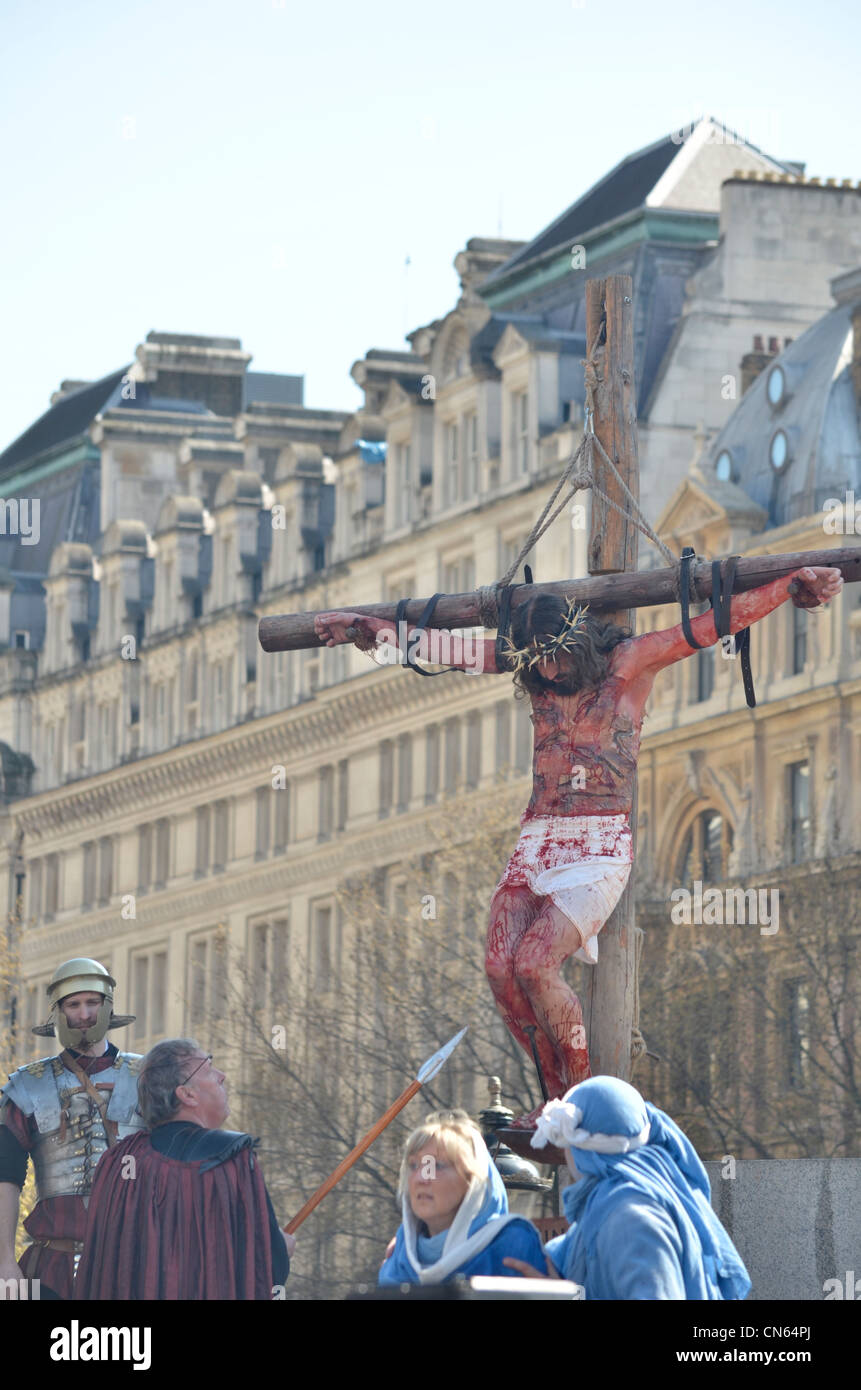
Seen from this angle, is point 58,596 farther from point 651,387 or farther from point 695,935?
point 695,935

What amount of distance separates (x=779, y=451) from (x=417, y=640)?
1923 inches

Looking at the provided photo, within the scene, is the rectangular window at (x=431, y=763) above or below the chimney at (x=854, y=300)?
below

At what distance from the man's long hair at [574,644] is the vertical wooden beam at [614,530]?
272 mm

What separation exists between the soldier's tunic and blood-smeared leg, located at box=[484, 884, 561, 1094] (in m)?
1.63

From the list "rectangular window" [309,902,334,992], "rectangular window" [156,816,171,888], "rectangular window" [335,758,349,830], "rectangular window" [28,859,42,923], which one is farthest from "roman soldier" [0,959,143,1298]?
"rectangular window" [28,859,42,923]

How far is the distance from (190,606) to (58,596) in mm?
6036

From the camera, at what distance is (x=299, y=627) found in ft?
59.4

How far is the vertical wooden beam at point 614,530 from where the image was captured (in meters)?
17.4

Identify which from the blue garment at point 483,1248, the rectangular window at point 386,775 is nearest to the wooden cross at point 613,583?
the blue garment at point 483,1248

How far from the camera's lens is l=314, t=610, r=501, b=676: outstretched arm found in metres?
17.4

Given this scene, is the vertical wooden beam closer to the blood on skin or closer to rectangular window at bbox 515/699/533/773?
the blood on skin

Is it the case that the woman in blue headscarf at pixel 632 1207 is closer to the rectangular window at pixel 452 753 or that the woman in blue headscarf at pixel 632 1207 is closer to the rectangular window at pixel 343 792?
the rectangular window at pixel 452 753

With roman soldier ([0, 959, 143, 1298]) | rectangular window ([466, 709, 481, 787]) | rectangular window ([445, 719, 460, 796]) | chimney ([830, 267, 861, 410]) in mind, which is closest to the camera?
roman soldier ([0, 959, 143, 1298])
